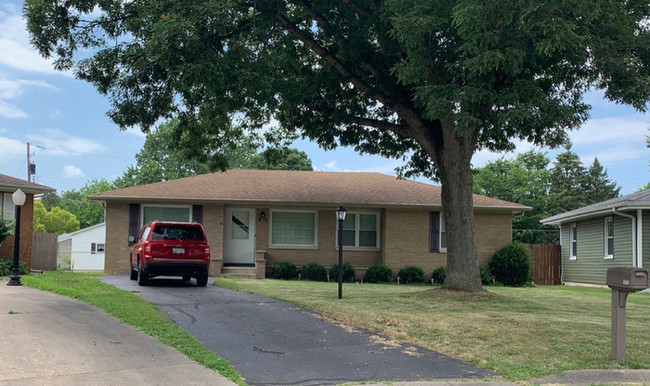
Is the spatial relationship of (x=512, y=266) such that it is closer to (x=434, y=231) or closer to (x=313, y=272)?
(x=434, y=231)

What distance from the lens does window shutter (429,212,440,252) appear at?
74.0 feet

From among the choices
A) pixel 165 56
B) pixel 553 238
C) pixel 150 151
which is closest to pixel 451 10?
pixel 165 56

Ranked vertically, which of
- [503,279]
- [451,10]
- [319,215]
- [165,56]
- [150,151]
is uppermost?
[150,151]

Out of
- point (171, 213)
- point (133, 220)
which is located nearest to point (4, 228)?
point (133, 220)

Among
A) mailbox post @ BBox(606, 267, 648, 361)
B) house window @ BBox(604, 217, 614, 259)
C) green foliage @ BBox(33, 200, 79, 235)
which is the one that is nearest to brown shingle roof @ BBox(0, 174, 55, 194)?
mailbox post @ BBox(606, 267, 648, 361)

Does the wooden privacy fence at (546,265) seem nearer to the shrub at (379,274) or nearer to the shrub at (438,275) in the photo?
the shrub at (438,275)

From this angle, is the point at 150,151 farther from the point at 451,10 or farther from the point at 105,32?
the point at 451,10

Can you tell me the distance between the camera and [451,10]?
1094cm

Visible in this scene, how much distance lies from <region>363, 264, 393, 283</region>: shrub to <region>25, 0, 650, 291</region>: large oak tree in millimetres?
6519

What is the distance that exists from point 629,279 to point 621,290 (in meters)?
0.33

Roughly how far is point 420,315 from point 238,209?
513 inches

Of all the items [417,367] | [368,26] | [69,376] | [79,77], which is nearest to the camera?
[69,376]

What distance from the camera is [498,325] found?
9.74m

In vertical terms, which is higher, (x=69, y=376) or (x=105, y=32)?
(x=105, y=32)
